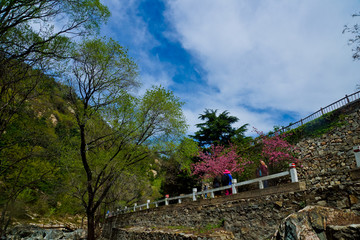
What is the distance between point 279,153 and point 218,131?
1095 cm

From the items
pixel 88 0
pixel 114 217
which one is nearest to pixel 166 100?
pixel 88 0

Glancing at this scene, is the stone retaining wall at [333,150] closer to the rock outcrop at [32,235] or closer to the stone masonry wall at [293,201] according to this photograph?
the stone masonry wall at [293,201]

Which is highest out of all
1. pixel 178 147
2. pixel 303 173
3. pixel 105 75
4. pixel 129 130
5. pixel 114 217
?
pixel 105 75

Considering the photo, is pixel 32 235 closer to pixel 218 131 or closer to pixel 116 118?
pixel 116 118

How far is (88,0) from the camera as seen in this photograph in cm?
702

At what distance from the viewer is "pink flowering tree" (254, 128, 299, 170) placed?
14.4 meters

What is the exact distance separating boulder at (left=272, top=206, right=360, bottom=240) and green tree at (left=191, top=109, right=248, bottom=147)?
19289mm

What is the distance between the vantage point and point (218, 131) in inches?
998

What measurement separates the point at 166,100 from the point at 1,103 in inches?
276

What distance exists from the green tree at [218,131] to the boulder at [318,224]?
759 inches

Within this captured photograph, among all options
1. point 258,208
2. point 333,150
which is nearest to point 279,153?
point 333,150

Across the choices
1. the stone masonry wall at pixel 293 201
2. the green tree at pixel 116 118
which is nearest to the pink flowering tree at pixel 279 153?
the stone masonry wall at pixel 293 201

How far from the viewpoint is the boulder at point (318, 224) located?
3.98 m

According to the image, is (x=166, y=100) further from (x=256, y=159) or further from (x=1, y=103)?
(x=256, y=159)
